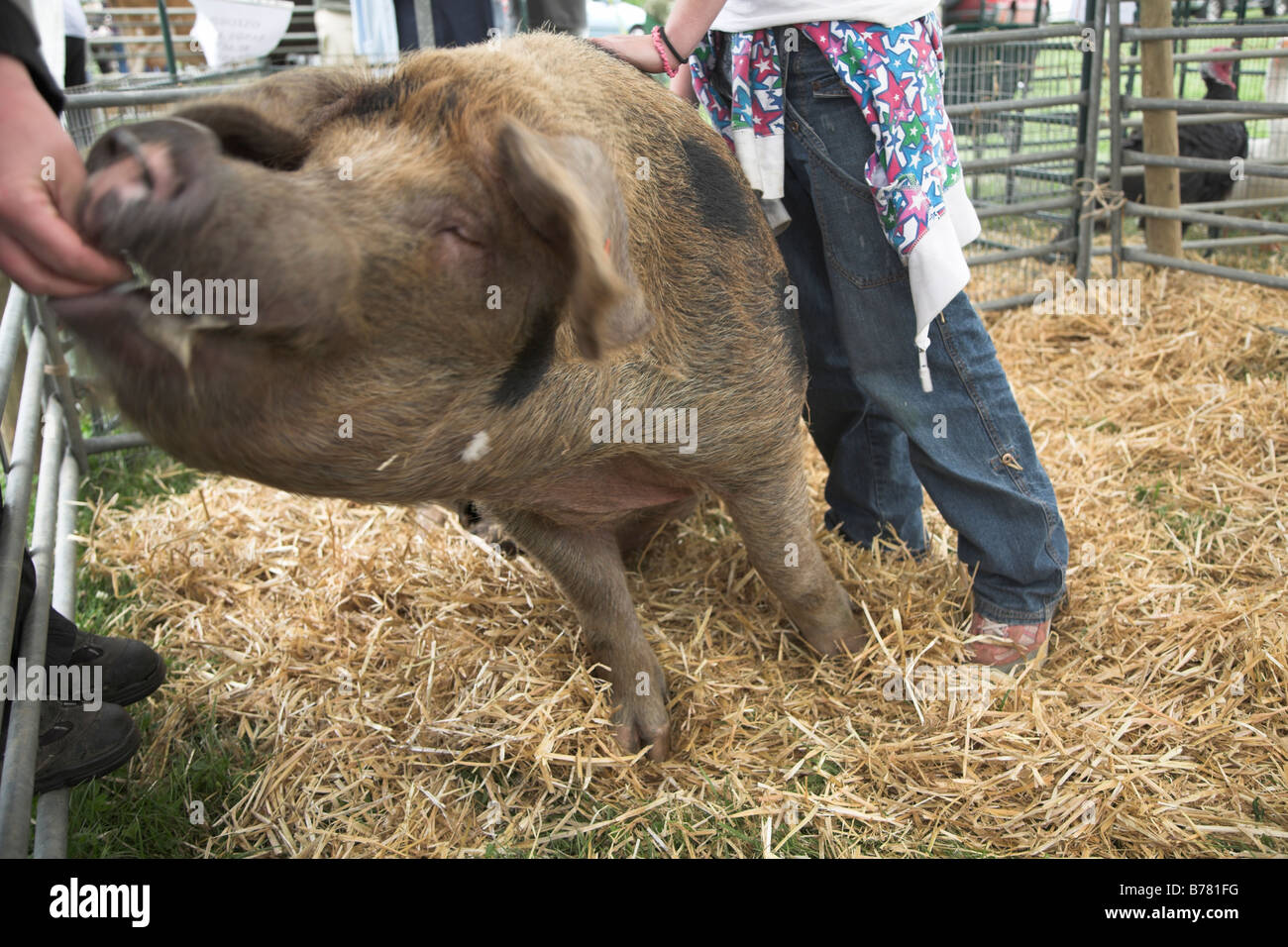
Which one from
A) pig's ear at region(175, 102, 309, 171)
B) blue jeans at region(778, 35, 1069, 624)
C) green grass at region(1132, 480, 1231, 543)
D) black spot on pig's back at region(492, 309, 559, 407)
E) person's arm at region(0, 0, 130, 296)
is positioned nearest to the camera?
person's arm at region(0, 0, 130, 296)

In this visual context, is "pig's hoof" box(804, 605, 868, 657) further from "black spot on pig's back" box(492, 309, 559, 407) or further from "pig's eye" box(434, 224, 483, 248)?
"pig's eye" box(434, 224, 483, 248)

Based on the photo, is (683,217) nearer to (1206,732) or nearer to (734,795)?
(734,795)

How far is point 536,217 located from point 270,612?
225 centimetres

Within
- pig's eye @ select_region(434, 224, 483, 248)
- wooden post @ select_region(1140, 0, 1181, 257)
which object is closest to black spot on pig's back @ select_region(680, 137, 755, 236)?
pig's eye @ select_region(434, 224, 483, 248)

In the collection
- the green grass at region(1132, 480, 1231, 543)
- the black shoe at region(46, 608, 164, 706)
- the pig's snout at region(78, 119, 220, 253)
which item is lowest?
the green grass at region(1132, 480, 1231, 543)

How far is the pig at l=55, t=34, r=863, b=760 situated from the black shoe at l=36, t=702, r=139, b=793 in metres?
1.12

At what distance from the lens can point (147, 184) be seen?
1239mm

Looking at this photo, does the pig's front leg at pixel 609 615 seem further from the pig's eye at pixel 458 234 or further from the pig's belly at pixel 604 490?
the pig's eye at pixel 458 234

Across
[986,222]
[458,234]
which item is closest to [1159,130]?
[986,222]

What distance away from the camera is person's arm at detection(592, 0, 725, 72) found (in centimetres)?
229

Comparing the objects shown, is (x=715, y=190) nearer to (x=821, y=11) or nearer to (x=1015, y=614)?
(x=821, y=11)

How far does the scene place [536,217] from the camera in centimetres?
148

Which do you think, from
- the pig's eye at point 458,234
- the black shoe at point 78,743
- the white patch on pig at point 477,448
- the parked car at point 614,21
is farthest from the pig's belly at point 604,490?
the parked car at point 614,21
